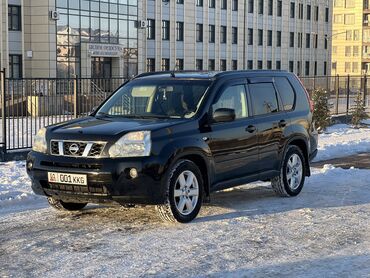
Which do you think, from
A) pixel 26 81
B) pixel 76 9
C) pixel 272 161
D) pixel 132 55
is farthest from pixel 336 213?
pixel 132 55

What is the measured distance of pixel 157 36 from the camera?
60.0 m

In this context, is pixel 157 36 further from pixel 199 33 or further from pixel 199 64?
pixel 199 64

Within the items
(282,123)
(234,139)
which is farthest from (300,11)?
(234,139)

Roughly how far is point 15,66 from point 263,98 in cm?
3995

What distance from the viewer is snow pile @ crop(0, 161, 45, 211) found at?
9.01 meters

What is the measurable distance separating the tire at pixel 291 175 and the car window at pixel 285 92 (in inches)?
24.1

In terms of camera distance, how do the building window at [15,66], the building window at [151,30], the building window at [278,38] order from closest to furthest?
the building window at [15,66]
the building window at [151,30]
the building window at [278,38]

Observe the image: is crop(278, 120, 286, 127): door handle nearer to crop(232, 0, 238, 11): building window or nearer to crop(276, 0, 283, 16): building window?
crop(232, 0, 238, 11): building window

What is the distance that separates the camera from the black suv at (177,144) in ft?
23.8

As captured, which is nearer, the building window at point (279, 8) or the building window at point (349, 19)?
the building window at point (279, 8)

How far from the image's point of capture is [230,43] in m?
69.8

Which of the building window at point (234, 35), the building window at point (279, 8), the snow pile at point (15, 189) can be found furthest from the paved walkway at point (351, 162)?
the building window at point (279, 8)

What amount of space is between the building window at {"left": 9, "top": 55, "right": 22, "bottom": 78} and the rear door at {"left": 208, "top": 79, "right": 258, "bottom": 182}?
39781 mm

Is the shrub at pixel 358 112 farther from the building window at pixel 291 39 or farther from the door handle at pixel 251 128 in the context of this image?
the building window at pixel 291 39
